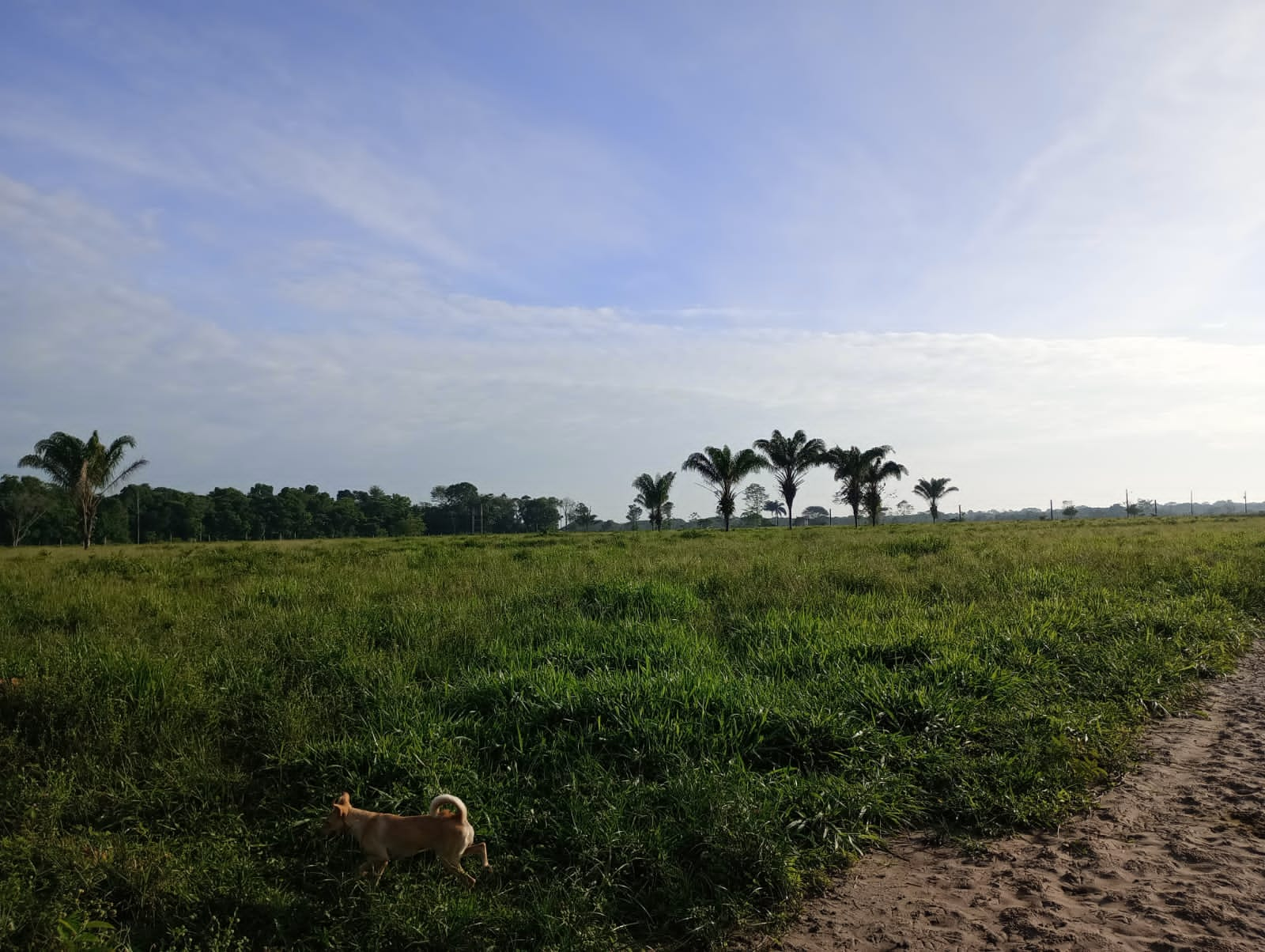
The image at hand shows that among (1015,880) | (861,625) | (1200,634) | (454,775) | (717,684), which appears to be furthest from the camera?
(1200,634)

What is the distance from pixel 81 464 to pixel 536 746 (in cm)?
4412

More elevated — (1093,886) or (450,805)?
(450,805)

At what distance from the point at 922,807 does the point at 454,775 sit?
2.53m

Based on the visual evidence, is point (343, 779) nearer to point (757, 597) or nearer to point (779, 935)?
point (779, 935)

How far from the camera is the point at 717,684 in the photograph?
15.9 feet

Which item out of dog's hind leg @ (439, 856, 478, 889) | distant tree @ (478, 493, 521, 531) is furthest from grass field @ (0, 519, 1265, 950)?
distant tree @ (478, 493, 521, 531)

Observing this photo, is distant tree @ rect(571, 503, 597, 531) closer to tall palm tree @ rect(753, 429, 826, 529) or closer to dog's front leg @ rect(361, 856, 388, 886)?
tall palm tree @ rect(753, 429, 826, 529)

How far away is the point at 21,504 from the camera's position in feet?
185

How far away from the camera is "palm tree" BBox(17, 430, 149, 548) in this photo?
122 ft

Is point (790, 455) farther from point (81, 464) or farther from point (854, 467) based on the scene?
point (81, 464)

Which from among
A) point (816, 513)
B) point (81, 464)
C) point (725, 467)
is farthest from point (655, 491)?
point (816, 513)

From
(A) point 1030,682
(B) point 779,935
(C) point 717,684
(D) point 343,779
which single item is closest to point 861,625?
(A) point 1030,682

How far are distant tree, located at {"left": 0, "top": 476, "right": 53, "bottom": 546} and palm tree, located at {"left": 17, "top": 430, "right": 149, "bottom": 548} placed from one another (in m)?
22.9

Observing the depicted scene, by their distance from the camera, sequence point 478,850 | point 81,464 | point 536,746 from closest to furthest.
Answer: point 478,850 < point 536,746 < point 81,464
